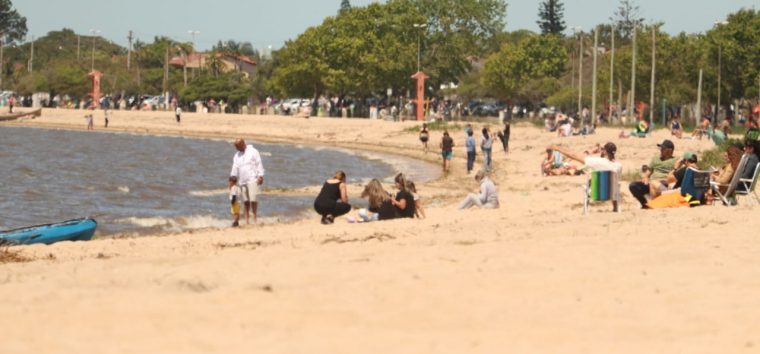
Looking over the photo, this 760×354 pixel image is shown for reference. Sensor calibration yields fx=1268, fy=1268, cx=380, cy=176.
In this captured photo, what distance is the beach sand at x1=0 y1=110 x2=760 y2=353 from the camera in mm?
7090

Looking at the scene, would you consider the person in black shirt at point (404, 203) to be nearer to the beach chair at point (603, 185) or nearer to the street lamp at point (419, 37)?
the beach chair at point (603, 185)

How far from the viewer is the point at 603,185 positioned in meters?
16.0

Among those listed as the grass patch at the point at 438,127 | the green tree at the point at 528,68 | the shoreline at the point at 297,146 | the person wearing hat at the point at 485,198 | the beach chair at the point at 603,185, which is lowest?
the shoreline at the point at 297,146

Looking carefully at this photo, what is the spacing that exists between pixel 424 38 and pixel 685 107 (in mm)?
18700

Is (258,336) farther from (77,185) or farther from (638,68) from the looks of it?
(638,68)

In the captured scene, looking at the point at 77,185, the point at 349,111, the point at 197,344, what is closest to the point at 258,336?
the point at 197,344

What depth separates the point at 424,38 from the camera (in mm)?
84562

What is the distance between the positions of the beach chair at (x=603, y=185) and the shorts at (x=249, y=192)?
465cm

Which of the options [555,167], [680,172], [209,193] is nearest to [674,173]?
[680,172]

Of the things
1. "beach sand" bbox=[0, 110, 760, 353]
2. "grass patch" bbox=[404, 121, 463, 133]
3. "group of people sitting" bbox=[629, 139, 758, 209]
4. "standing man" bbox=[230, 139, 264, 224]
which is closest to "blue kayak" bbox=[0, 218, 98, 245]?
"beach sand" bbox=[0, 110, 760, 353]

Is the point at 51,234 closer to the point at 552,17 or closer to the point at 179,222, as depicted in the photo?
the point at 179,222

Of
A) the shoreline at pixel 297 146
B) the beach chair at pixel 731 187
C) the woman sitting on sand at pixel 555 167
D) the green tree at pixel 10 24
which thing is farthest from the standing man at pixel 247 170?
the green tree at pixel 10 24

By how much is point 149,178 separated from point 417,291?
92.1 feet

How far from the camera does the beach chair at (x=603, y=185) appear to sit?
15.9m
